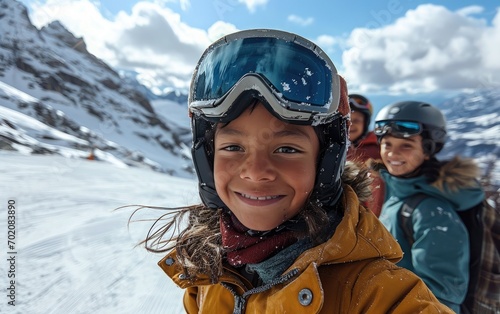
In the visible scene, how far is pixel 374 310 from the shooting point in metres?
1.16

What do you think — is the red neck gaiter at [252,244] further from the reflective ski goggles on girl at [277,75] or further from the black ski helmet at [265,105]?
the reflective ski goggles on girl at [277,75]

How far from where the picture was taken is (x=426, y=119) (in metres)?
3.16

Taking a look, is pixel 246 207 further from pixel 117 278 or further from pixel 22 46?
pixel 22 46

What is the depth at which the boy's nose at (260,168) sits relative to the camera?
141 centimetres

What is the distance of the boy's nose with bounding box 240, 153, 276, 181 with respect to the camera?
1.41m

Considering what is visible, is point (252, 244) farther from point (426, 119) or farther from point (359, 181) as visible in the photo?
point (426, 119)

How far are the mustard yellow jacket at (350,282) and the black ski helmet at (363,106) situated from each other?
3996 millimetres

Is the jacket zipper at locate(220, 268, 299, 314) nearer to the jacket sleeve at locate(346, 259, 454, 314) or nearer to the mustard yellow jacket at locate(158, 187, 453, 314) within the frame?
the mustard yellow jacket at locate(158, 187, 453, 314)

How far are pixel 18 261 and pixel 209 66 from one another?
2.42 m

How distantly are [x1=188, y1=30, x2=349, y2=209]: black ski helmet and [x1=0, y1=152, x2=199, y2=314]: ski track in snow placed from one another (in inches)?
35.9

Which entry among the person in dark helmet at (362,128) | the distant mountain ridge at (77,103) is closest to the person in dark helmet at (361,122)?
the person in dark helmet at (362,128)

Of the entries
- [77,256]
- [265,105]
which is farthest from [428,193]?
[77,256]

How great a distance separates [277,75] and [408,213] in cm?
179

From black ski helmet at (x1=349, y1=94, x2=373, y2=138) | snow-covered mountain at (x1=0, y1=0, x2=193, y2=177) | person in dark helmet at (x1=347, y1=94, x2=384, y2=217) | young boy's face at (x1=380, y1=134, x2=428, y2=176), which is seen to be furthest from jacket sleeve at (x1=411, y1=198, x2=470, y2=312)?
snow-covered mountain at (x1=0, y1=0, x2=193, y2=177)
